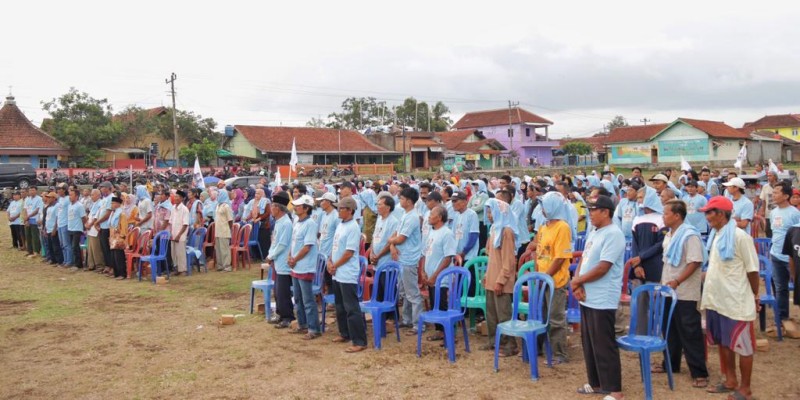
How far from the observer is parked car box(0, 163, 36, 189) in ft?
96.8

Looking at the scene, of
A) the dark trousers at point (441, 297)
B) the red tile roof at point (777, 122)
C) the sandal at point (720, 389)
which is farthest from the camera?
the red tile roof at point (777, 122)

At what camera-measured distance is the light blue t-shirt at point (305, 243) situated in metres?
7.12

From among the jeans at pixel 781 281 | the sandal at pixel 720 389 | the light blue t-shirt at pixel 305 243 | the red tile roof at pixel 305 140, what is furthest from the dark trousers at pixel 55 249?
the red tile roof at pixel 305 140

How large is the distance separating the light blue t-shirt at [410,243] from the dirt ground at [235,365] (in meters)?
0.97

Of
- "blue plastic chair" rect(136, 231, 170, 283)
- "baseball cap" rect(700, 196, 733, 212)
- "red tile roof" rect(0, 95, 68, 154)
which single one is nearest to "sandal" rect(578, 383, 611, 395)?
"baseball cap" rect(700, 196, 733, 212)

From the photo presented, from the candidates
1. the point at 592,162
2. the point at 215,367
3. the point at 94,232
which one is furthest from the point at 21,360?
the point at 592,162

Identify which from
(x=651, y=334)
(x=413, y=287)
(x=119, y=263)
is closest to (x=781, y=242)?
(x=651, y=334)

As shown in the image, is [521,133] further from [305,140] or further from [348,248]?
[348,248]

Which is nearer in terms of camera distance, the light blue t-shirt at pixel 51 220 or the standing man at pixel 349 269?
the standing man at pixel 349 269

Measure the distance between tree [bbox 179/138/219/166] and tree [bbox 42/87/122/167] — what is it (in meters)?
4.40

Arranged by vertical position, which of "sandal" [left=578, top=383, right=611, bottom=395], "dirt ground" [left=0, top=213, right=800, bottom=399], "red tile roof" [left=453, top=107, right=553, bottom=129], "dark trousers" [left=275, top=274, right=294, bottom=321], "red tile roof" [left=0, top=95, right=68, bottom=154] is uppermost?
"red tile roof" [left=453, top=107, right=553, bottom=129]

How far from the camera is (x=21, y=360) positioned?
271 inches

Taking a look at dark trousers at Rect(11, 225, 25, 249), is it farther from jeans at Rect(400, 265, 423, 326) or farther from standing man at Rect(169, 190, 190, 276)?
jeans at Rect(400, 265, 423, 326)

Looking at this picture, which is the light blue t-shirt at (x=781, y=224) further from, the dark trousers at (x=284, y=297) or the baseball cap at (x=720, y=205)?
the dark trousers at (x=284, y=297)
